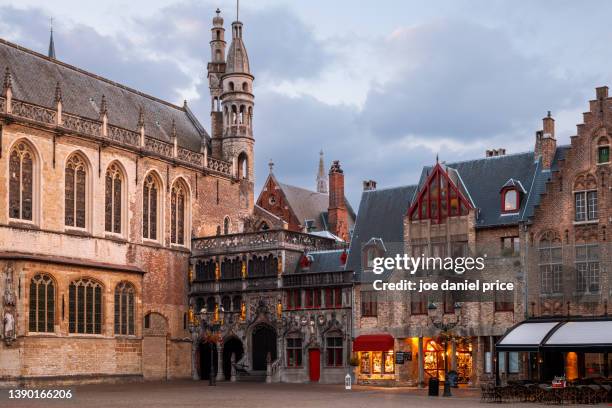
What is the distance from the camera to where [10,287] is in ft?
153

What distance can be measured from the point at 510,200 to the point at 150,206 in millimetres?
22321

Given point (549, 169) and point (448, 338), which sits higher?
point (549, 169)

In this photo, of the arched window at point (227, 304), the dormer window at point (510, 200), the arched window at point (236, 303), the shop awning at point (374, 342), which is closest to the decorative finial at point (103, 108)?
the arched window at point (227, 304)

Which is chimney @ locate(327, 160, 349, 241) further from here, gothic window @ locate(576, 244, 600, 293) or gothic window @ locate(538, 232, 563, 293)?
gothic window @ locate(576, 244, 600, 293)

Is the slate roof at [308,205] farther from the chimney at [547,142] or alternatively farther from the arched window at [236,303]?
the chimney at [547,142]

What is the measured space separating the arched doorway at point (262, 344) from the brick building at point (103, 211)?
5.37 meters

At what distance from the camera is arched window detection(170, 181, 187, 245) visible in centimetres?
5881

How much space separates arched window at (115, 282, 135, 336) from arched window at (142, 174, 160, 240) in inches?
151

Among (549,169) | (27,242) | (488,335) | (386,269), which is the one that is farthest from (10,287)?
(549,169)

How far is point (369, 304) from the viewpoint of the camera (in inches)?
1981

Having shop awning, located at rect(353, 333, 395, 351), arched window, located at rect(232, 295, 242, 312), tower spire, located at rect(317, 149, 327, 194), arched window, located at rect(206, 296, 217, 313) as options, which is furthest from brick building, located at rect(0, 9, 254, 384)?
tower spire, located at rect(317, 149, 327, 194)

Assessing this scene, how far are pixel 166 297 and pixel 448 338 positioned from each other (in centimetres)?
2012

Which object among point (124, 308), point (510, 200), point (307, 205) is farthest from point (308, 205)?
point (510, 200)

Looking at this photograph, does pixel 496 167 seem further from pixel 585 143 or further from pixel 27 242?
pixel 27 242
